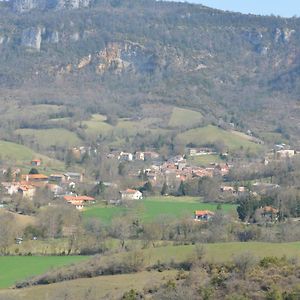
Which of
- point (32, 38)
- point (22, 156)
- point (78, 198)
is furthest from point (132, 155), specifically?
point (32, 38)

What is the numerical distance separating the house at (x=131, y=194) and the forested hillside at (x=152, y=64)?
3498 centimetres

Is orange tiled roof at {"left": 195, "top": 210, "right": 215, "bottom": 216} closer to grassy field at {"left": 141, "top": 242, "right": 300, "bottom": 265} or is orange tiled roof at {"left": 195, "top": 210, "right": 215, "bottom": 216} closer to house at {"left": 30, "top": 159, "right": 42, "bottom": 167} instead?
grassy field at {"left": 141, "top": 242, "right": 300, "bottom": 265}

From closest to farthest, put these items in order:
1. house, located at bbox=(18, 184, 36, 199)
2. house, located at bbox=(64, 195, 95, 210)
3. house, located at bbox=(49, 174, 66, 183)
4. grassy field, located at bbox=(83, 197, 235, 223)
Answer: grassy field, located at bbox=(83, 197, 235, 223) → house, located at bbox=(64, 195, 95, 210) → house, located at bbox=(18, 184, 36, 199) → house, located at bbox=(49, 174, 66, 183)

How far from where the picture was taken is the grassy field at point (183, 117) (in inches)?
3745

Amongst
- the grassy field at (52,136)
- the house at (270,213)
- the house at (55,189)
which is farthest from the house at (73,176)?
the house at (270,213)

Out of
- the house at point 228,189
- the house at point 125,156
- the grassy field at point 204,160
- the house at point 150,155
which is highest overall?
the house at point 228,189

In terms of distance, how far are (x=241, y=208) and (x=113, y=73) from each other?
80.0m

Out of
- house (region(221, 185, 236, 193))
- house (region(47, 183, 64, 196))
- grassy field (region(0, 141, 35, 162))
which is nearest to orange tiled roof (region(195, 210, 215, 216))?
house (region(221, 185, 236, 193))

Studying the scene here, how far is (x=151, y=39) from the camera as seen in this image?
132 metres

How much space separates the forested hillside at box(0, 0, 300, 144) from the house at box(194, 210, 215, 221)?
154ft

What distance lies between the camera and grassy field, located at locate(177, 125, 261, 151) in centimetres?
8644

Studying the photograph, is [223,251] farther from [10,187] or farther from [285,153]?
[285,153]

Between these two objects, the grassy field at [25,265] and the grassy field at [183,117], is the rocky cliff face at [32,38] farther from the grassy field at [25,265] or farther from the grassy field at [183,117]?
the grassy field at [25,265]

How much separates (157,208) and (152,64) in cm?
7526
